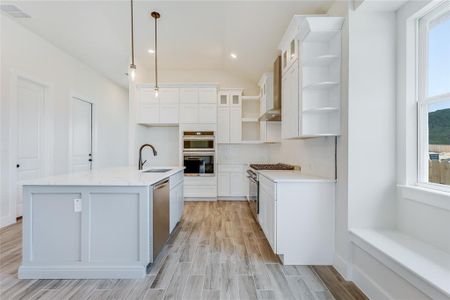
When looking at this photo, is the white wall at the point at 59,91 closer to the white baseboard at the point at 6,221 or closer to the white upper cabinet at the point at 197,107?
the white baseboard at the point at 6,221

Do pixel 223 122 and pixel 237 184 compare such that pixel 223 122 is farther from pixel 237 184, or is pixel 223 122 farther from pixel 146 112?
pixel 146 112

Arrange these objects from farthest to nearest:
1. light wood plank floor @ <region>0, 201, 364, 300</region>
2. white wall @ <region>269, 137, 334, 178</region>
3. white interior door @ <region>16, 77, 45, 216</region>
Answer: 1. white interior door @ <region>16, 77, 45, 216</region>
2. white wall @ <region>269, 137, 334, 178</region>
3. light wood plank floor @ <region>0, 201, 364, 300</region>

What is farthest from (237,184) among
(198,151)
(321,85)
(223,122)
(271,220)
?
(321,85)

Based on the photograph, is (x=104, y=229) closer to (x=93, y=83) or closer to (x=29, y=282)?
(x=29, y=282)

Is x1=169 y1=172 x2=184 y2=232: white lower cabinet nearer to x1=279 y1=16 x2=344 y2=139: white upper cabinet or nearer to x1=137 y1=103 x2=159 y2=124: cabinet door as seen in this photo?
x1=279 y1=16 x2=344 y2=139: white upper cabinet

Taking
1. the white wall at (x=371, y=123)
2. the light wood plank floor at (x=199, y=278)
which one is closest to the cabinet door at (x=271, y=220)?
the light wood plank floor at (x=199, y=278)

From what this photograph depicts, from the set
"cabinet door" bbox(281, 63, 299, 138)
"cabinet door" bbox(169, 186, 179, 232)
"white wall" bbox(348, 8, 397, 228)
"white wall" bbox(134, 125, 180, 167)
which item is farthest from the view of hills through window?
"white wall" bbox(134, 125, 180, 167)

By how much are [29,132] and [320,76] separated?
4.62m

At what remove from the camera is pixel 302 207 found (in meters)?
2.57

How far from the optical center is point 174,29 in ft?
13.7

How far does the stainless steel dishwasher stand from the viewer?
2474 mm

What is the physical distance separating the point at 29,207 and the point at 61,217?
0.31 m

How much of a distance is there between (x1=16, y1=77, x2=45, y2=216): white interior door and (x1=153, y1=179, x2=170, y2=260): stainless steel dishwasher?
2677 mm

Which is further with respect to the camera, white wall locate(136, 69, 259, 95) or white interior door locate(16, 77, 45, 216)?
white wall locate(136, 69, 259, 95)
